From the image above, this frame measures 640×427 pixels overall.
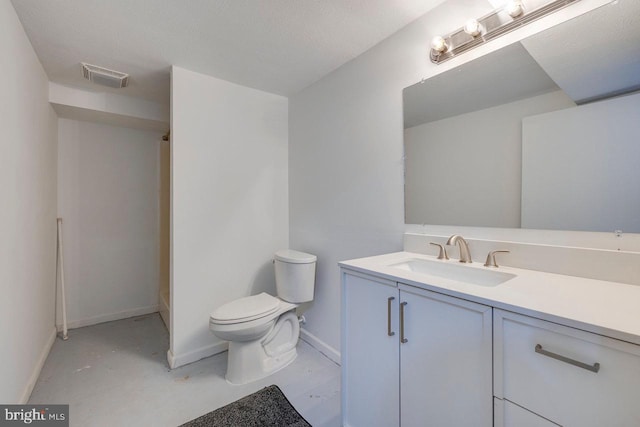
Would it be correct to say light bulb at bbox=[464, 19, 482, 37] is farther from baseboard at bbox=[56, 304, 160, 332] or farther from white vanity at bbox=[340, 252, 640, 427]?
baseboard at bbox=[56, 304, 160, 332]

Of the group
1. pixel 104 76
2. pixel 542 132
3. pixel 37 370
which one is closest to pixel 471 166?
pixel 542 132

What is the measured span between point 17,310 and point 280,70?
2.19 meters

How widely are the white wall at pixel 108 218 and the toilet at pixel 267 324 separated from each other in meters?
1.66

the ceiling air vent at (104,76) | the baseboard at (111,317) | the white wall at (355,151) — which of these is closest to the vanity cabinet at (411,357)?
the white wall at (355,151)

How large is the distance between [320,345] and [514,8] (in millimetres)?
2331

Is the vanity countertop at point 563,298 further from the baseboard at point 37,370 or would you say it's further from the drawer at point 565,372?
the baseboard at point 37,370

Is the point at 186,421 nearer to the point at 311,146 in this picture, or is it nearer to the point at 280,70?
the point at 311,146

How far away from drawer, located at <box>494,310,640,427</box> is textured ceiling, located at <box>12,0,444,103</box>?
5.15 ft

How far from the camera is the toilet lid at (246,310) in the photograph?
1708 mm

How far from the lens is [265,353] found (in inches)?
76.1

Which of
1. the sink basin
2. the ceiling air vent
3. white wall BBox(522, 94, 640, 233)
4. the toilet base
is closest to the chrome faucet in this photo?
the sink basin

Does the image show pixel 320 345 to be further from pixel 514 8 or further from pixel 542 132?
pixel 514 8

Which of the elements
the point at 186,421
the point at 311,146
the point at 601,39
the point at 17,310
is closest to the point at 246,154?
the point at 311,146

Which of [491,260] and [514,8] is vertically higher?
[514,8]
